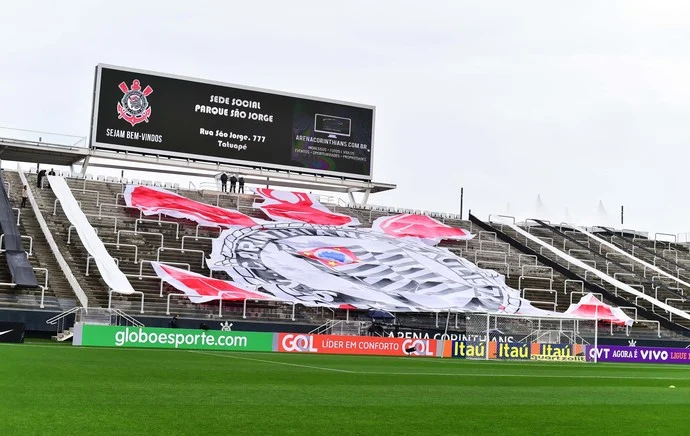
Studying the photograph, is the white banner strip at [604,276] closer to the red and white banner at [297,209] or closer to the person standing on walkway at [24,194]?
the red and white banner at [297,209]

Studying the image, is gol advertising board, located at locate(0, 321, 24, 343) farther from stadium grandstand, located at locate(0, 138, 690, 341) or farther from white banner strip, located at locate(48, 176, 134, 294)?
white banner strip, located at locate(48, 176, 134, 294)

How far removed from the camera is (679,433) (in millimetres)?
12672

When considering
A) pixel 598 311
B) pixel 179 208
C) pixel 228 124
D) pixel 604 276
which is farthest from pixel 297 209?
pixel 604 276

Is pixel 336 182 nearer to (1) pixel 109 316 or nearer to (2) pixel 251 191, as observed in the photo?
(2) pixel 251 191

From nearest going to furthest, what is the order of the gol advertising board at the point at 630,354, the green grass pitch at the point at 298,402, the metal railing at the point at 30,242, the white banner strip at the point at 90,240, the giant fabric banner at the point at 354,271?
the green grass pitch at the point at 298,402 < the white banner strip at the point at 90,240 < the metal railing at the point at 30,242 < the gol advertising board at the point at 630,354 < the giant fabric banner at the point at 354,271

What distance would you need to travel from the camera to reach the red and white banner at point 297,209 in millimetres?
58250

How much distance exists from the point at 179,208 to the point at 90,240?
7.80 m

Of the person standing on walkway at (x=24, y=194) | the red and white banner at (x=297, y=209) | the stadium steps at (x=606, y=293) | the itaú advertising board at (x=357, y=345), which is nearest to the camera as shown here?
the itaú advertising board at (x=357, y=345)

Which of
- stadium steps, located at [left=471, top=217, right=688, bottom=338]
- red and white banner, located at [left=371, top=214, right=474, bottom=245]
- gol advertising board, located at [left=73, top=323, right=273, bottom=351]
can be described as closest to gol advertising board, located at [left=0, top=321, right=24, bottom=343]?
gol advertising board, located at [left=73, top=323, right=273, bottom=351]

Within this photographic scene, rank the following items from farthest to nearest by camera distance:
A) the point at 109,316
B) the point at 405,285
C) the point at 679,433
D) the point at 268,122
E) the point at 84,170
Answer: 1. the point at 268,122
2. the point at 84,170
3. the point at 405,285
4. the point at 109,316
5. the point at 679,433

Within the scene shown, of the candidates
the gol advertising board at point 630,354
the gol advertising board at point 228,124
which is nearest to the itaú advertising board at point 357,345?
the gol advertising board at point 630,354

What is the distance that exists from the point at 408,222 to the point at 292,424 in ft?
167

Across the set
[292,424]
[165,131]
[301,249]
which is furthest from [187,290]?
[292,424]

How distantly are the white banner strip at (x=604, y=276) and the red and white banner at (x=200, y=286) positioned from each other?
26.1 metres
